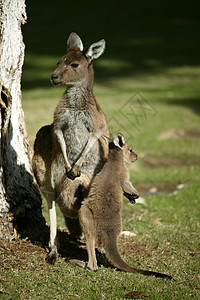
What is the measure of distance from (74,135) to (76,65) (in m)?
0.69

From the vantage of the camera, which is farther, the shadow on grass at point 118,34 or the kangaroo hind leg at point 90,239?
the shadow on grass at point 118,34

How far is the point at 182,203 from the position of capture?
7.55 m

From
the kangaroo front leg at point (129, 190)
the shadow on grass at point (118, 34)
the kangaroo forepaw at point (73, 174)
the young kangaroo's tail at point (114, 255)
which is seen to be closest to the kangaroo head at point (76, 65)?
the kangaroo forepaw at point (73, 174)

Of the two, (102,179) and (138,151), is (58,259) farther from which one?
(138,151)

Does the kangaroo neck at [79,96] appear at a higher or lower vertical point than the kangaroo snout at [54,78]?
lower

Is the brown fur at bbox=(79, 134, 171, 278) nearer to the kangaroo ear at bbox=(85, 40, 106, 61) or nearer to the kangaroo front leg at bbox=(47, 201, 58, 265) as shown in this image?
the kangaroo front leg at bbox=(47, 201, 58, 265)

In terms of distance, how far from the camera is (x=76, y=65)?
479 cm

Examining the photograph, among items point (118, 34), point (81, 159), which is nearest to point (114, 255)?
point (81, 159)

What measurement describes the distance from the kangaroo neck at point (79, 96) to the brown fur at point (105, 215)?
647 millimetres

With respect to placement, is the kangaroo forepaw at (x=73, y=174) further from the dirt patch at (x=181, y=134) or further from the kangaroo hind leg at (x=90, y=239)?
the dirt patch at (x=181, y=134)

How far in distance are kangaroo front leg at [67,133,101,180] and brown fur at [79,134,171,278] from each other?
0.19 meters

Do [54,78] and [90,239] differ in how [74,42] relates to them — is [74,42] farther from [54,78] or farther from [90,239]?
[90,239]

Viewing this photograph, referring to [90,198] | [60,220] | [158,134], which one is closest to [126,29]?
[158,134]

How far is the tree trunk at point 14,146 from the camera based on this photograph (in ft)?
15.5
